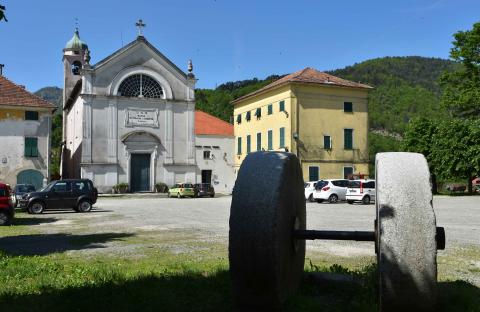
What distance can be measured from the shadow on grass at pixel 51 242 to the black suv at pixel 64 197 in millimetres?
9057

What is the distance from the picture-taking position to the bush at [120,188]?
38.5 metres

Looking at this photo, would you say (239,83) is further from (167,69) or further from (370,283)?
(370,283)

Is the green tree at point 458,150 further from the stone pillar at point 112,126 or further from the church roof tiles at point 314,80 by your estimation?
the stone pillar at point 112,126

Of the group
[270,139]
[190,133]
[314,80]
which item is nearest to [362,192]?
[314,80]

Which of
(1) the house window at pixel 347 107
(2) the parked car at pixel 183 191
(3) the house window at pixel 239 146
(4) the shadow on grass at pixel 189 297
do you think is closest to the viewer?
(4) the shadow on grass at pixel 189 297

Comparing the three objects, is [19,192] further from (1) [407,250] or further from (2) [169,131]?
(1) [407,250]

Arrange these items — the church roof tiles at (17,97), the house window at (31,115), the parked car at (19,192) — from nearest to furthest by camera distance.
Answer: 1. the parked car at (19,192)
2. the church roof tiles at (17,97)
3. the house window at (31,115)

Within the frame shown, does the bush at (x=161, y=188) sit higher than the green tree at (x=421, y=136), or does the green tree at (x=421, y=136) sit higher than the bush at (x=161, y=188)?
the green tree at (x=421, y=136)

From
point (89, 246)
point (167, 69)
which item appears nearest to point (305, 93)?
point (167, 69)

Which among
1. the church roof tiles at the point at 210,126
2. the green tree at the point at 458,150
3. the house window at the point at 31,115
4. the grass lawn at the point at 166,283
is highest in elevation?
the church roof tiles at the point at 210,126

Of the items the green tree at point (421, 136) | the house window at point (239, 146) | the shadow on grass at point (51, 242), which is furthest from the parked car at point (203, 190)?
the shadow on grass at point (51, 242)

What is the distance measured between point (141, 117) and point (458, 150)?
23.9 m

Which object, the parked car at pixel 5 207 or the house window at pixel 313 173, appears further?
the house window at pixel 313 173

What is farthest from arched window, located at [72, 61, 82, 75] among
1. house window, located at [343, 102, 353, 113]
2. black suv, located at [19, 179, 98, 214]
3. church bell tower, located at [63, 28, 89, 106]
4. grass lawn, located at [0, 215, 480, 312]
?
grass lawn, located at [0, 215, 480, 312]
